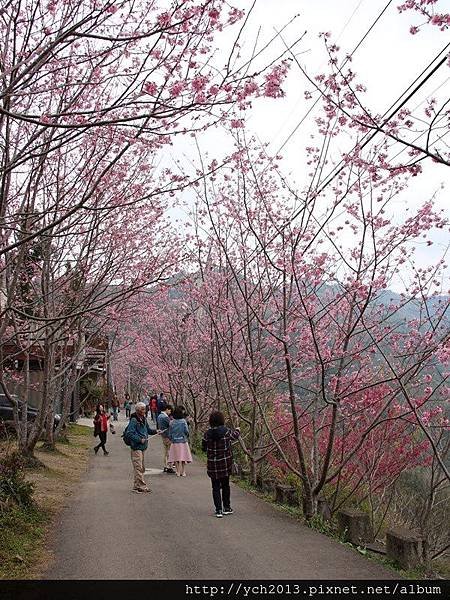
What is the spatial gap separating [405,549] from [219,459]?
9.65ft

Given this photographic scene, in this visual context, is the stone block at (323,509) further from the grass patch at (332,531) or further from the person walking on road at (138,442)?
the person walking on road at (138,442)

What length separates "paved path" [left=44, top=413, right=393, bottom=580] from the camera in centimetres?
596

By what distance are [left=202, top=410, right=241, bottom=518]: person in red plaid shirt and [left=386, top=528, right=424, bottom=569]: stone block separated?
2.60 m

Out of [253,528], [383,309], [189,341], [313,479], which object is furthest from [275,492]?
[189,341]

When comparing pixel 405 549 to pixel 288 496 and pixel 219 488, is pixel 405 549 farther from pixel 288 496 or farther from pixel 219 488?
pixel 288 496

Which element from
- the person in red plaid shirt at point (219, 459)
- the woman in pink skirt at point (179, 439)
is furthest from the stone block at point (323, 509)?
the woman in pink skirt at point (179, 439)

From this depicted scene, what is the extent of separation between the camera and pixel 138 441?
440 inches

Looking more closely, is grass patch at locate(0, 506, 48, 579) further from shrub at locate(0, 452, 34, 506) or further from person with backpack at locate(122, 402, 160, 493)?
person with backpack at locate(122, 402, 160, 493)

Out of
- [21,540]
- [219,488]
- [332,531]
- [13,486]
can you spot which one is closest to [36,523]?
[13,486]

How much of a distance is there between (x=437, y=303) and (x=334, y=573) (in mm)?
4680

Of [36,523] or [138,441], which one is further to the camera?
[138,441]

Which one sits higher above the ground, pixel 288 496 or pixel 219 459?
pixel 219 459

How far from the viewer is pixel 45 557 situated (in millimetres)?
6582

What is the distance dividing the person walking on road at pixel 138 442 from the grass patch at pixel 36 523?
1.28 m
